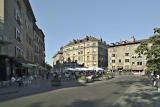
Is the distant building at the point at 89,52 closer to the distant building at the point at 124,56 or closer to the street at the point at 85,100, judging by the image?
the distant building at the point at 124,56

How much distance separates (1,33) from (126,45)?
104 meters

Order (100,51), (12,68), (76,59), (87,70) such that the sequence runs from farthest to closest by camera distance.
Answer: (76,59), (100,51), (87,70), (12,68)

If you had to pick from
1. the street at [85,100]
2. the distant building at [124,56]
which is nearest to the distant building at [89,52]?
the distant building at [124,56]

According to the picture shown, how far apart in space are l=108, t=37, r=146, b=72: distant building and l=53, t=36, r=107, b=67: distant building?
4.91 meters

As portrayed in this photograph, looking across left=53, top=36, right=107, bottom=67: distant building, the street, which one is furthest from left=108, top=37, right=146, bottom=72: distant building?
the street

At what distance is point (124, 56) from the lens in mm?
136750

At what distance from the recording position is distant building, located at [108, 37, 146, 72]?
132 metres

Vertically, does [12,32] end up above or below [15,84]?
above

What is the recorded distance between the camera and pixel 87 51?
144 metres

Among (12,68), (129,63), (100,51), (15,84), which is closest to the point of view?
(15,84)

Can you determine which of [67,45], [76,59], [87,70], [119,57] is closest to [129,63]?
[119,57]

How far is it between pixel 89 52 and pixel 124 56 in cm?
1520

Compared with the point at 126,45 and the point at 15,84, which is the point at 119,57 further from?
the point at 15,84

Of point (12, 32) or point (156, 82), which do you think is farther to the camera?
point (12, 32)
